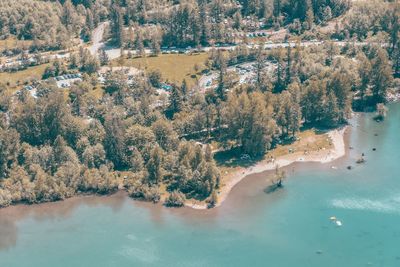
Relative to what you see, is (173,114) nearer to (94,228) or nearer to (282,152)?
(282,152)

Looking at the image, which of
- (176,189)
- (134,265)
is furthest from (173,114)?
(134,265)

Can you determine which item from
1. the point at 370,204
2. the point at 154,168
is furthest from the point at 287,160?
the point at 154,168

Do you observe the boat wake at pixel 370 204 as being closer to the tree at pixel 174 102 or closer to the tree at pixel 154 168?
the tree at pixel 154 168

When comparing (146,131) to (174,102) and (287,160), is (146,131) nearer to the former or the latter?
(174,102)

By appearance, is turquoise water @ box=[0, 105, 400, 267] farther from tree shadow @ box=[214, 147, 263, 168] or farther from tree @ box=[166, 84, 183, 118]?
tree @ box=[166, 84, 183, 118]

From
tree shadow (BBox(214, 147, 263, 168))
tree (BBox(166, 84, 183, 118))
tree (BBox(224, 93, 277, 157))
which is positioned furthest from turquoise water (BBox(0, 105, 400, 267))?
tree (BBox(166, 84, 183, 118))
